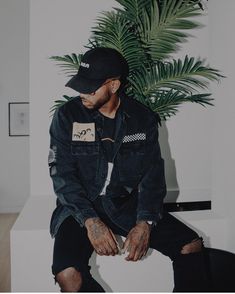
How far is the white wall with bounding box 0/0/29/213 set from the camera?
16.0ft

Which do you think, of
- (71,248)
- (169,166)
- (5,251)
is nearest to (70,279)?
(71,248)

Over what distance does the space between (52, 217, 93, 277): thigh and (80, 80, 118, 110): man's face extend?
22.2 inches

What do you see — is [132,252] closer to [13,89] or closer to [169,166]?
[169,166]

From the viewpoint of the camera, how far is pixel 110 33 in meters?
2.21

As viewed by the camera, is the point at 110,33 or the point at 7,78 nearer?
the point at 110,33

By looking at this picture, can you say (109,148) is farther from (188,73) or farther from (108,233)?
(188,73)

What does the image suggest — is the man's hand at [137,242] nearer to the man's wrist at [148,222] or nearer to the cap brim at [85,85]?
the man's wrist at [148,222]

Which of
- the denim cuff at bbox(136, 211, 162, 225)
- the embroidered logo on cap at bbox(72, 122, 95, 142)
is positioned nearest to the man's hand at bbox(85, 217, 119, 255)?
the denim cuff at bbox(136, 211, 162, 225)

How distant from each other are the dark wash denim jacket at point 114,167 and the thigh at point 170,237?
68 millimetres

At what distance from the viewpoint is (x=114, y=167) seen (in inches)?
65.9

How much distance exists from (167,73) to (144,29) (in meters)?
0.34

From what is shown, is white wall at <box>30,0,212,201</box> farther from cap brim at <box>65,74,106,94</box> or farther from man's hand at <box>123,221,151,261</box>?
man's hand at <box>123,221,151,261</box>

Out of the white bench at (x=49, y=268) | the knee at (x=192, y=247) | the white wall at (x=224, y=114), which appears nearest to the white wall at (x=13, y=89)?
the white bench at (x=49, y=268)

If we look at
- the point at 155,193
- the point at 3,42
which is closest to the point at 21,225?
the point at 155,193
